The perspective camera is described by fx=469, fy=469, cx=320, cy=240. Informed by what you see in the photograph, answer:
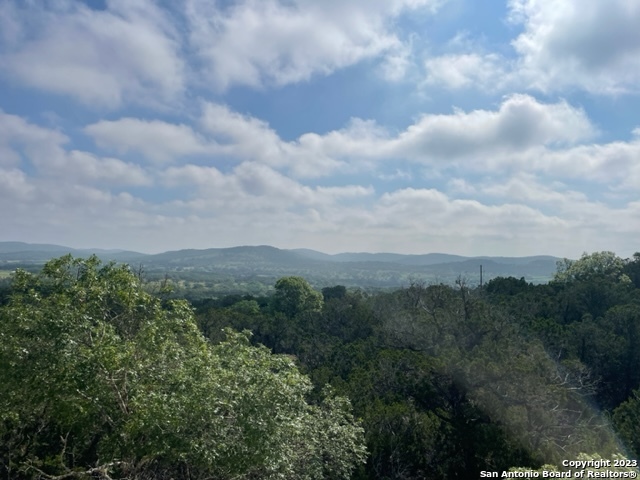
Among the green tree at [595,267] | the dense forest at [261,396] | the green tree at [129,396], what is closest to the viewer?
the green tree at [129,396]

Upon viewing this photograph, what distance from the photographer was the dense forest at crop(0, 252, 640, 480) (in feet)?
30.5

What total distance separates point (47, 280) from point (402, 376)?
15.0 metres

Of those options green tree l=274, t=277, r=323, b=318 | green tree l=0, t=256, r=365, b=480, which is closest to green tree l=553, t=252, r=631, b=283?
green tree l=274, t=277, r=323, b=318

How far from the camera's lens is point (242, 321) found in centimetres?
4616

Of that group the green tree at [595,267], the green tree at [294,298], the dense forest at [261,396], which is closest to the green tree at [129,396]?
the dense forest at [261,396]

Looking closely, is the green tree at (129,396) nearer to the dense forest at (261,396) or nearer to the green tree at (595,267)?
the dense forest at (261,396)

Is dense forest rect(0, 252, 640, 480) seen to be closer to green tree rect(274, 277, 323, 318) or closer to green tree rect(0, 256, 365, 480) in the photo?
green tree rect(0, 256, 365, 480)

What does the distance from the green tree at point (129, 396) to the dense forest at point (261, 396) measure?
0.04 metres

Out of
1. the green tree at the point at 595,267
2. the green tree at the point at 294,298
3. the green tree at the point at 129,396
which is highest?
the green tree at the point at 595,267

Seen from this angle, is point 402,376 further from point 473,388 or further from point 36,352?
point 36,352

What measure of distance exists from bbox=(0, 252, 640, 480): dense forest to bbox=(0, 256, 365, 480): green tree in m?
0.04

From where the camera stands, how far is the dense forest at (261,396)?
9305 millimetres

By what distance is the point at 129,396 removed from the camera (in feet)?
32.2

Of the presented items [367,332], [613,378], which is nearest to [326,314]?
[367,332]
